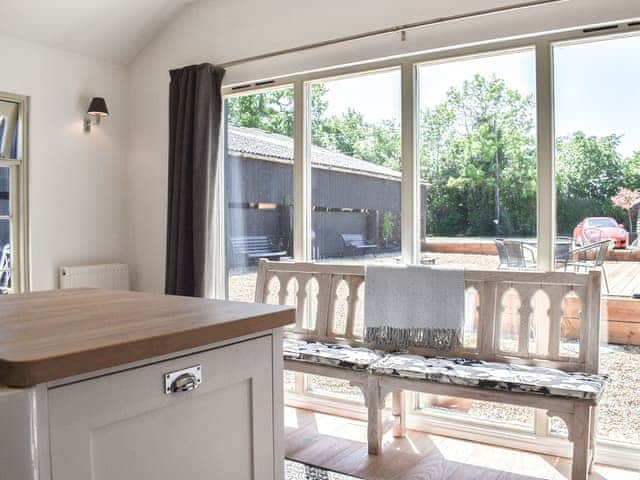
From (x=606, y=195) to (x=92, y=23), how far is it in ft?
11.3

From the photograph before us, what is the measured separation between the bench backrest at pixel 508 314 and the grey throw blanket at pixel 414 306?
7 cm

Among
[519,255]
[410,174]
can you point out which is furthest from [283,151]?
[519,255]

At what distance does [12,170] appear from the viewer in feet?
12.8

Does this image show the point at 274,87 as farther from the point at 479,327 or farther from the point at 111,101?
the point at 479,327

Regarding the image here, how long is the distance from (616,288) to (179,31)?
3.35 meters

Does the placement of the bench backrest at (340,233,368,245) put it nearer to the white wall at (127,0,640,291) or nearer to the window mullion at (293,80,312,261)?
the window mullion at (293,80,312,261)

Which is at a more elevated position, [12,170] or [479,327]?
[12,170]

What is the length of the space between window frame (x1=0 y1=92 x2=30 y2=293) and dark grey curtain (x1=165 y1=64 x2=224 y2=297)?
3.22 ft

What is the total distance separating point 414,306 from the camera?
2.97 meters

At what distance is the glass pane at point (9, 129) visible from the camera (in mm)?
3865

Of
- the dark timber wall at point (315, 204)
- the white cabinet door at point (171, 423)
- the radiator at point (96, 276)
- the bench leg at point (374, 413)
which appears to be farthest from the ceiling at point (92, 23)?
the white cabinet door at point (171, 423)

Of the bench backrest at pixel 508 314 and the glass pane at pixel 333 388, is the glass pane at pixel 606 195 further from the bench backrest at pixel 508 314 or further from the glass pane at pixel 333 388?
the glass pane at pixel 333 388

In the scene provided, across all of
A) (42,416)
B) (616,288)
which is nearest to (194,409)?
(42,416)

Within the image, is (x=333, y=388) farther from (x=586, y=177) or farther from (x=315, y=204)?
(x=586, y=177)
